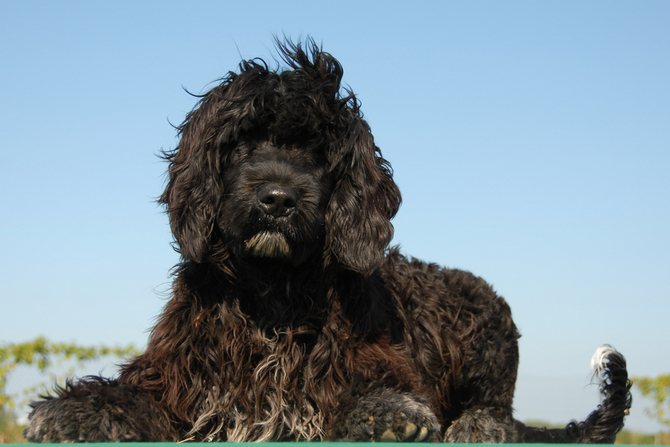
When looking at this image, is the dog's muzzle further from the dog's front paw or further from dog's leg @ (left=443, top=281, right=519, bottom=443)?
dog's leg @ (left=443, top=281, right=519, bottom=443)

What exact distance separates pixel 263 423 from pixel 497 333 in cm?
261

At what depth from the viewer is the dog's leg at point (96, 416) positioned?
2906 mm

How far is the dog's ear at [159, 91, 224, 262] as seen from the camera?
361 centimetres

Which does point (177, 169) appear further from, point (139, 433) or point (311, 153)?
point (139, 433)

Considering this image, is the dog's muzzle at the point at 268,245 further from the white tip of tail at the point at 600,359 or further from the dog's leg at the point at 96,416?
the white tip of tail at the point at 600,359

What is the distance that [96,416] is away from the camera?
2973 millimetres

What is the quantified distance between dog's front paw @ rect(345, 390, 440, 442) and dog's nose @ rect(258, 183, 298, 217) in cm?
113

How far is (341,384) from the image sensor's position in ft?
11.8

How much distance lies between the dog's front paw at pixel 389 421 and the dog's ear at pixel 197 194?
131 cm

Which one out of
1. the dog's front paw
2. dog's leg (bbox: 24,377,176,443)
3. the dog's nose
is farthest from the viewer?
the dog's nose

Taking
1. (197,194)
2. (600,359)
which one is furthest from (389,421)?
(600,359)

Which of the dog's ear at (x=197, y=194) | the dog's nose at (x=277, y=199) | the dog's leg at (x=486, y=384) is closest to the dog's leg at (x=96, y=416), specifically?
the dog's ear at (x=197, y=194)

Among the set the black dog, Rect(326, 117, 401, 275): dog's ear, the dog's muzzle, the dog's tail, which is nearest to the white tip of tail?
the dog's tail

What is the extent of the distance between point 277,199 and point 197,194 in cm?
67
